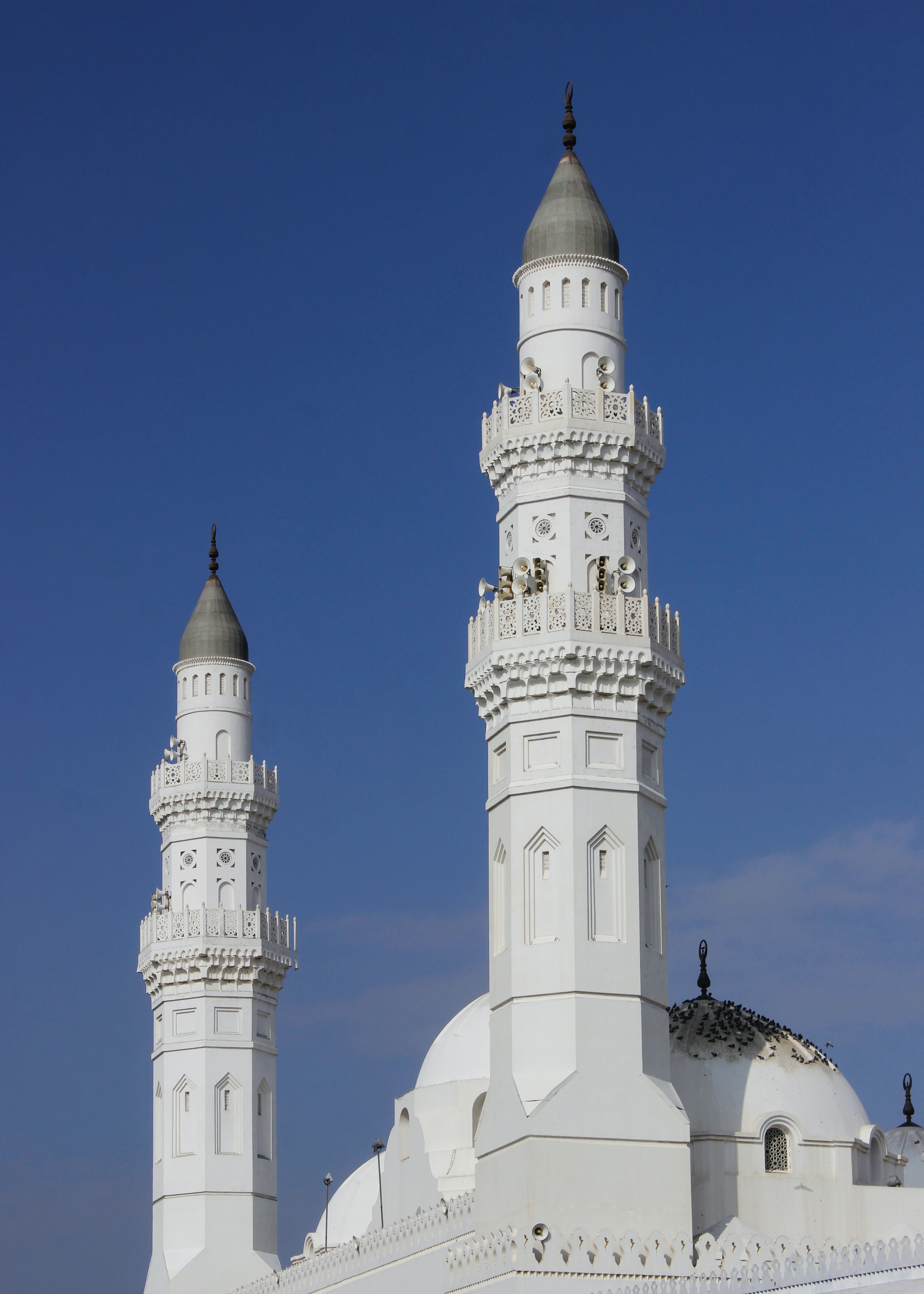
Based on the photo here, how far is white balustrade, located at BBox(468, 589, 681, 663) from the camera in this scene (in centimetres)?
3347

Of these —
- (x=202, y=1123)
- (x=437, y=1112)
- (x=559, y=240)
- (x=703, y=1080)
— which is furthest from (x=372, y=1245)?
(x=559, y=240)

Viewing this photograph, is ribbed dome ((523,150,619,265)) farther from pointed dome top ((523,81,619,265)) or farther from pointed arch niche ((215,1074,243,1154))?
pointed arch niche ((215,1074,243,1154))

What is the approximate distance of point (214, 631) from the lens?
166 feet

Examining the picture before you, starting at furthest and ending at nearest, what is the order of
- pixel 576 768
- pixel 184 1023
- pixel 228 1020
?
pixel 184 1023
pixel 228 1020
pixel 576 768

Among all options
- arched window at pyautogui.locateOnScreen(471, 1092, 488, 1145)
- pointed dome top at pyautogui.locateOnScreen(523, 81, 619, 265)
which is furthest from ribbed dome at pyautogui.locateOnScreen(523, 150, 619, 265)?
arched window at pyautogui.locateOnScreen(471, 1092, 488, 1145)

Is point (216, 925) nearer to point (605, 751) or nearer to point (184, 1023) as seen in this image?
point (184, 1023)

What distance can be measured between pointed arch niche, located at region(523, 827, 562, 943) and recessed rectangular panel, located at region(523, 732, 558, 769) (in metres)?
1.07

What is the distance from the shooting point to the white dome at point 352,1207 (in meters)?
48.2

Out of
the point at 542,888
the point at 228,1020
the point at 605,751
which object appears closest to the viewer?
the point at 542,888

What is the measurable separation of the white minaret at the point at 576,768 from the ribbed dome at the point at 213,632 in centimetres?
1626

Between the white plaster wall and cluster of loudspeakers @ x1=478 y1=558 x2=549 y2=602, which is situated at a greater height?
the white plaster wall

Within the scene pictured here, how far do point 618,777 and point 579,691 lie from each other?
1.49 m

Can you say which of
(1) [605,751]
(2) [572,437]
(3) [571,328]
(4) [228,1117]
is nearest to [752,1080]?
(1) [605,751]

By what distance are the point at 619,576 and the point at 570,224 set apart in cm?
606
